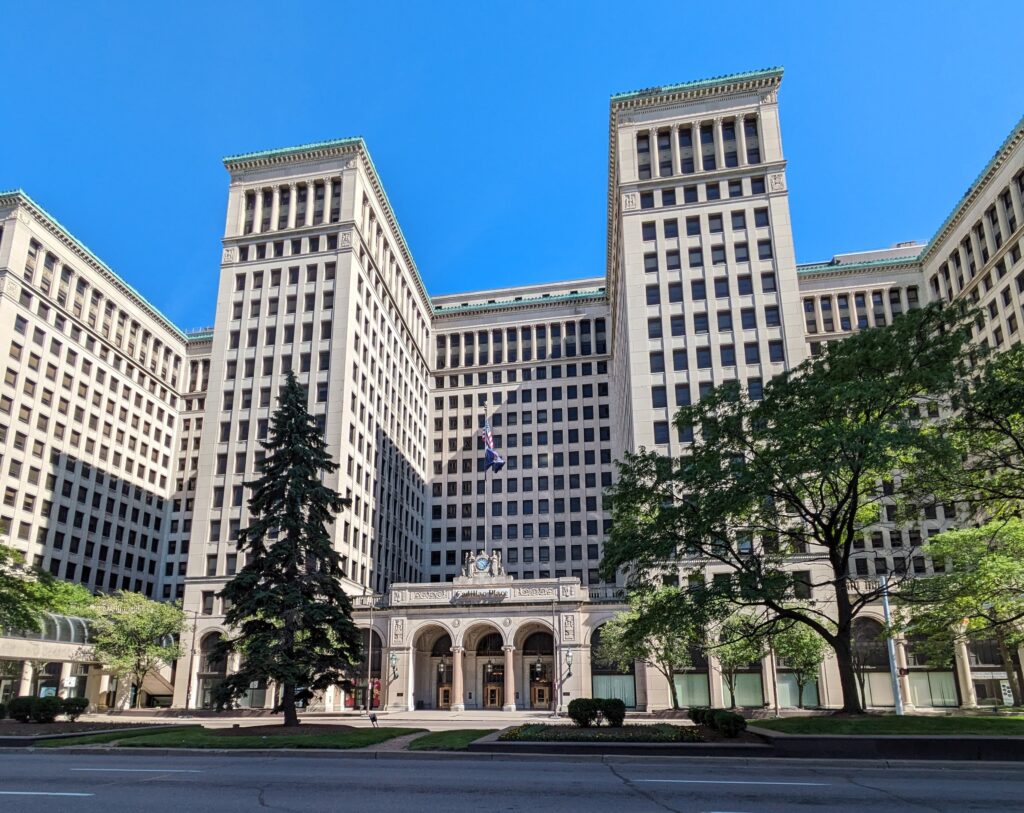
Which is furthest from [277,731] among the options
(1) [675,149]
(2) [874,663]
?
(1) [675,149]

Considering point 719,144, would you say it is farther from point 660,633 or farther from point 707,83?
point 660,633

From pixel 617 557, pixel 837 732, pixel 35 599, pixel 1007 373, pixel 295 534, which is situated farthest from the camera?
pixel 35 599

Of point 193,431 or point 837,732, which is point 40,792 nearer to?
point 837,732

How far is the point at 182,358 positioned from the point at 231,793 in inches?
4038

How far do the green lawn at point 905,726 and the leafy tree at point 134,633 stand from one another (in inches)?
2061

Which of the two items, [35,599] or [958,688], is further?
[958,688]

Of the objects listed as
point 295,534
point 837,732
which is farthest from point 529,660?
point 837,732

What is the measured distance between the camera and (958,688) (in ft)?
195

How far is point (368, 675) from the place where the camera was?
200ft

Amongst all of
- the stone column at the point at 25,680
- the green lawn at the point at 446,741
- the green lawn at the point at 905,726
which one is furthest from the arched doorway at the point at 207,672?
the green lawn at the point at 905,726

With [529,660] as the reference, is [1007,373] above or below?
above

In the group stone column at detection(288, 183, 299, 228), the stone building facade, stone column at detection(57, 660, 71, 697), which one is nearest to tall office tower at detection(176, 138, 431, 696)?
stone column at detection(288, 183, 299, 228)

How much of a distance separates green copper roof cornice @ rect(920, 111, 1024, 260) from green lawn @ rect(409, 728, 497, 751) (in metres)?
71.5

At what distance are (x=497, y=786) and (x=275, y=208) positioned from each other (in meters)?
72.7
